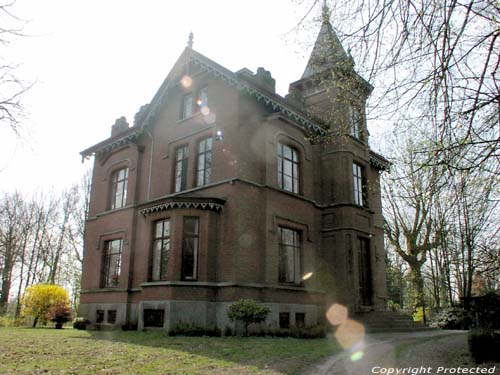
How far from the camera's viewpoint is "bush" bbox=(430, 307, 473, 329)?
63.7 feet

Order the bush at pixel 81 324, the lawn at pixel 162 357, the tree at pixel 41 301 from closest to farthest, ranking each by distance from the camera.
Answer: the lawn at pixel 162 357 < the bush at pixel 81 324 < the tree at pixel 41 301

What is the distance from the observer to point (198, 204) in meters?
15.7

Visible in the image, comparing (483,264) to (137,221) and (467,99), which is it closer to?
(467,99)

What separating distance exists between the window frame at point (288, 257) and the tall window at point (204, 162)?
354 cm

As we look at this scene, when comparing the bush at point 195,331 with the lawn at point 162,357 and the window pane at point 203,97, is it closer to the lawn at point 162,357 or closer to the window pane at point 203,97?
the lawn at point 162,357

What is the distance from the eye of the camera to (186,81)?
19.2m

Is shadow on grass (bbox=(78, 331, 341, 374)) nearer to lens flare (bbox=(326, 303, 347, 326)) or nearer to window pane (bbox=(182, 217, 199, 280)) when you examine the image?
window pane (bbox=(182, 217, 199, 280))

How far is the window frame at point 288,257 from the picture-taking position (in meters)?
16.7

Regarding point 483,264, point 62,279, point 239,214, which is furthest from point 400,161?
point 62,279

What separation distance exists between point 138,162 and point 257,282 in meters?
8.55

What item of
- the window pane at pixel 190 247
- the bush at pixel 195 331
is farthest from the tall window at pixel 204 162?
the bush at pixel 195 331

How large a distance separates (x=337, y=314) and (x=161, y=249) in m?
7.46

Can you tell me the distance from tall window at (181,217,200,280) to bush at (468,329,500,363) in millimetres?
9519

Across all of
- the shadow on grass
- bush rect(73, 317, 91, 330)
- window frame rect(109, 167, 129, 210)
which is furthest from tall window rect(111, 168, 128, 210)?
the shadow on grass
